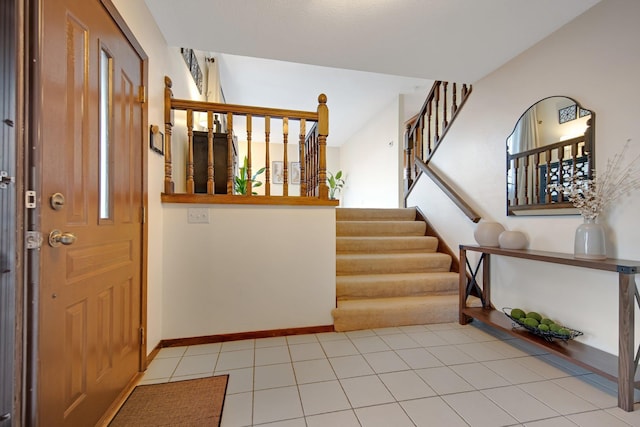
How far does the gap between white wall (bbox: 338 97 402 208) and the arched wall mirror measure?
2658mm

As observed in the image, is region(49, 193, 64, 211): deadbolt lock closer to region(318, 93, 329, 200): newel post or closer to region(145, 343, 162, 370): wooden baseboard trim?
region(145, 343, 162, 370): wooden baseboard trim

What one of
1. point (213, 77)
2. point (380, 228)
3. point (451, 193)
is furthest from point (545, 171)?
point (213, 77)

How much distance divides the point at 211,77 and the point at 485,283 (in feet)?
14.3

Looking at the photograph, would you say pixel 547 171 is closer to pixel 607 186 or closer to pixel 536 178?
pixel 536 178

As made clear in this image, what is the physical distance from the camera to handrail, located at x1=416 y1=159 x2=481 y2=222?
9.71ft

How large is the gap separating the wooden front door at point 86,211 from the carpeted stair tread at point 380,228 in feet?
7.80

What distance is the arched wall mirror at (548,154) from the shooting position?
6.49 ft

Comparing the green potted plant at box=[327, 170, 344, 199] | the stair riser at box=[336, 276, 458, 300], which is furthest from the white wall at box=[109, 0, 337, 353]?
the green potted plant at box=[327, 170, 344, 199]

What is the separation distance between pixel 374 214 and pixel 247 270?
Answer: 2.23m

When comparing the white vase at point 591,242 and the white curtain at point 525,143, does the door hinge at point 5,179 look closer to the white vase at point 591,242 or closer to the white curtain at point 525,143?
the white vase at point 591,242

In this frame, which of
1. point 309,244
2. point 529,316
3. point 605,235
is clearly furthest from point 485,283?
point 309,244

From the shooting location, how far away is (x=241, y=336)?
2354mm

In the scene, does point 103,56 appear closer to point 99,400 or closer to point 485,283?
point 99,400

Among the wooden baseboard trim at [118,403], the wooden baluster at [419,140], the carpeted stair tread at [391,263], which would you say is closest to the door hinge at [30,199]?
the wooden baseboard trim at [118,403]
